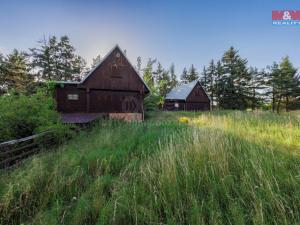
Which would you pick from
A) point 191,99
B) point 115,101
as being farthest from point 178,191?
point 191,99

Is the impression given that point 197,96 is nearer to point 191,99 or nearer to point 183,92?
point 191,99

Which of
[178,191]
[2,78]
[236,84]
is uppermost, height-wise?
[2,78]

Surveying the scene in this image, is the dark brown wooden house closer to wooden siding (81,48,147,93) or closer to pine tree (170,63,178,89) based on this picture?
wooden siding (81,48,147,93)

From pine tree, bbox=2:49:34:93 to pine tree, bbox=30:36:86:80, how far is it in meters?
1.52

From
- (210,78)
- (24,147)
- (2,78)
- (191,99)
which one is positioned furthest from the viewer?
(210,78)

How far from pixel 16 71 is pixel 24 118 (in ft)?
97.4

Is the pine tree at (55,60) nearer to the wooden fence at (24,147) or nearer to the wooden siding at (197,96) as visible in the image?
the wooden siding at (197,96)

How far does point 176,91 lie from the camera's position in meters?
30.8

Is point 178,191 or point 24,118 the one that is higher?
point 24,118

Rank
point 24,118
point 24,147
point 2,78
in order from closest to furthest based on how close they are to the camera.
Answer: point 24,147 → point 24,118 → point 2,78

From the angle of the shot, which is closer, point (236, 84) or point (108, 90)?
point (108, 90)

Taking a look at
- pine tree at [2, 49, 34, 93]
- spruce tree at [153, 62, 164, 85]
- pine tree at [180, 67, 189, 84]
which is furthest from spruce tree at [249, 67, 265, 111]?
pine tree at [2, 49, 34, 93]

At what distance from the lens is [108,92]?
15.0 metres

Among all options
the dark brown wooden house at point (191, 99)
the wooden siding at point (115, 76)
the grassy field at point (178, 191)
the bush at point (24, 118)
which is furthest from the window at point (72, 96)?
the dark brown wooden house at point (191, 99)
